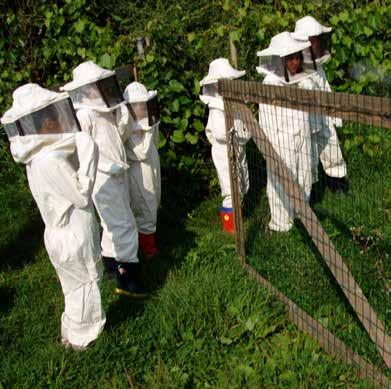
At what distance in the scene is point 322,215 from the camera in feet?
18.4

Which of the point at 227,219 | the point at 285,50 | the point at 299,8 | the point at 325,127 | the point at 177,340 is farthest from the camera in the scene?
the point at 299,8

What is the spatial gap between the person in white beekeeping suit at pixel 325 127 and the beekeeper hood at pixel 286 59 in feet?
1.64

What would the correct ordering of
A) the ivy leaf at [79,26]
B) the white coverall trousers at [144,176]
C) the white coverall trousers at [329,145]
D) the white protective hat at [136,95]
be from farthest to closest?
the ivy leaf at [79,26] < the white coverall trousers at [329,145] < the white coverall trousers at [144,176] < the white protective hat at [136,95]

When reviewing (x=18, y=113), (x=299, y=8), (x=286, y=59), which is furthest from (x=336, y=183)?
(x=18, y=113)

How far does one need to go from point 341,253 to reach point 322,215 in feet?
2.94

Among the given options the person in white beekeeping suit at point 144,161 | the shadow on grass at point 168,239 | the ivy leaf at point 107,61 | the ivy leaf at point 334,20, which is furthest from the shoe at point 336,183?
the ivy leaf at point 107,61

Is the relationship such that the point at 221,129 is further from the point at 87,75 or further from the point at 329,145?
the point at 87,75

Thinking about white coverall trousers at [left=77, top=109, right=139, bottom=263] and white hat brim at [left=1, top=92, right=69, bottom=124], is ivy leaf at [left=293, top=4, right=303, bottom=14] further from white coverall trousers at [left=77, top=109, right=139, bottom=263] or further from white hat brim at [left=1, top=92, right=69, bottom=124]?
white hat brim at [left=1, top=92, right=69, bottom=124]

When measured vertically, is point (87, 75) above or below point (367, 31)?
above

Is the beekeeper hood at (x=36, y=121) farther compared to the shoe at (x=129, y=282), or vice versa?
the shoe at (x=129, y=282)

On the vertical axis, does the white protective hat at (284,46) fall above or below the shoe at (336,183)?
above

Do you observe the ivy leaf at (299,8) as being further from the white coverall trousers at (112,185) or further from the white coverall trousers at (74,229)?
the white coverall trousers at (74,229)

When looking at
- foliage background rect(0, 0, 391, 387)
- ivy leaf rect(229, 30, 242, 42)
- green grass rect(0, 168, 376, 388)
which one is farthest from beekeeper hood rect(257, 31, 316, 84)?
green grass rect(0, 168, 376, 388)

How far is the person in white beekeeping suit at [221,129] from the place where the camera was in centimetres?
571
